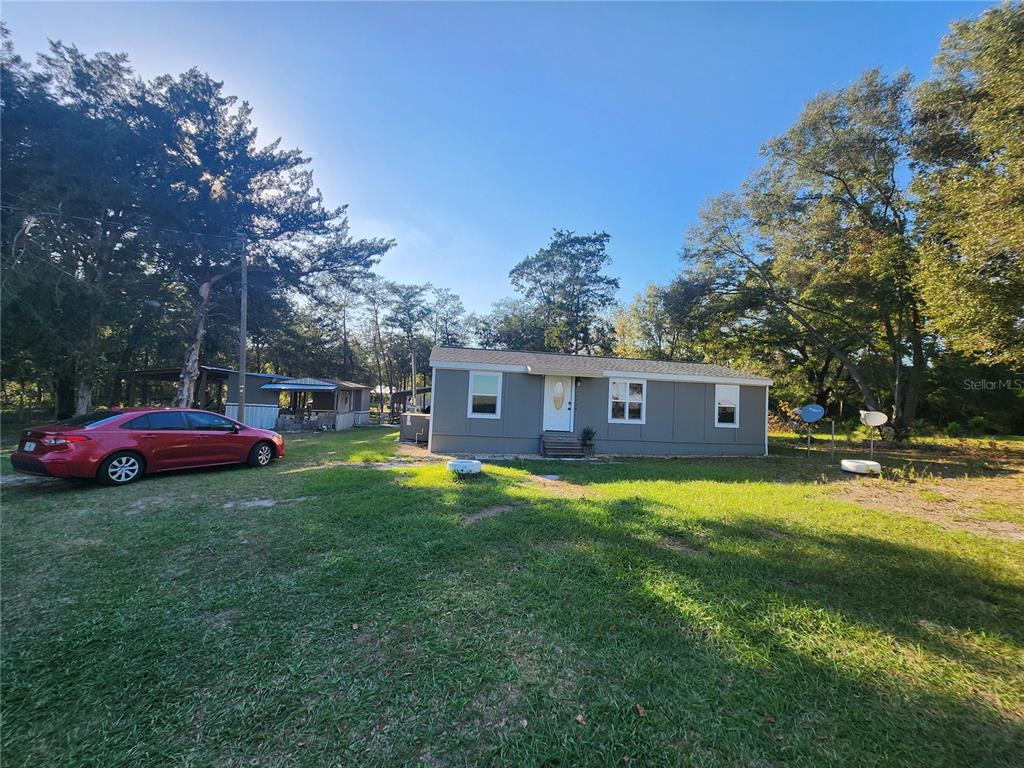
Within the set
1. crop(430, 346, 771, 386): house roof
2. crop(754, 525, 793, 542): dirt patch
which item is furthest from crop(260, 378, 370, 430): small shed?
crop(754, 525, 793, 542): dirt patch

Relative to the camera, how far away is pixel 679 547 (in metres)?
4.04

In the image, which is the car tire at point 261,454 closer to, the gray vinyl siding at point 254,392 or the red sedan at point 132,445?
the red sedan at point 132,445

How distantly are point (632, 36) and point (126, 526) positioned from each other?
463 inches

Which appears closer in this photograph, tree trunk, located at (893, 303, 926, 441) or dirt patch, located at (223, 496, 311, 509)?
dirt patch, located at (223, 496, 311, 509)

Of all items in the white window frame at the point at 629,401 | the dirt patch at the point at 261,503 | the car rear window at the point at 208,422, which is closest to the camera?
the dirt patch at the point at 261,503

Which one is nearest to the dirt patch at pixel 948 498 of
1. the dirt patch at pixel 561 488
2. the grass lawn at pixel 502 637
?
the grass lawn at pixel 502 637

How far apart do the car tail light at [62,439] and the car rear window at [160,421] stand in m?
0.59

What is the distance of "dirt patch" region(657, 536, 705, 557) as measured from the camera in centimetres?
391

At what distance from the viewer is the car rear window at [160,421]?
661 cm

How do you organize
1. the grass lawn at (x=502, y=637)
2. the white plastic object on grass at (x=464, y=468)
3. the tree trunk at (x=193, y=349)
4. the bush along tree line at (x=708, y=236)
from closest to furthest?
the grass lawn at (x=502, y=637)
the white plastic object on grass at (x=464, y=468)
the bush along tree line at (x=708, y=236)
the tree trunk at (x=193, y=349)

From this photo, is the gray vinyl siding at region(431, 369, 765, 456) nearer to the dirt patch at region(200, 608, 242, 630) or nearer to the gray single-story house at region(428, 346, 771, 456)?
the gray single-story house at region(428, 346, 771, 456)

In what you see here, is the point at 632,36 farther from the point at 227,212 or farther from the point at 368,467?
the point at 227,212

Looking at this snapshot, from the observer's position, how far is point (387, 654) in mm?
2316

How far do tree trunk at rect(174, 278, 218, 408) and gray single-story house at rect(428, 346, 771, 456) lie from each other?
1245 centimetres
